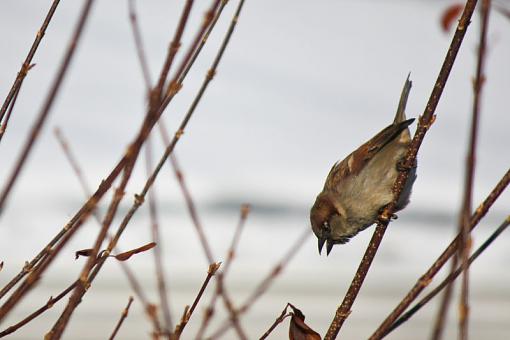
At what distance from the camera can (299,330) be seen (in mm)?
1705

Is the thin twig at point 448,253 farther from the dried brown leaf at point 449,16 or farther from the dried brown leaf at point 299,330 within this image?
the dried brown leaf at point 449,16

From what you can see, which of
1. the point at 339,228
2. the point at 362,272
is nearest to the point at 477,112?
the point at 362,272

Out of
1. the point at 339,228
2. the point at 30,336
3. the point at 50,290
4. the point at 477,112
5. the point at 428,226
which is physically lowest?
the point at 477,112

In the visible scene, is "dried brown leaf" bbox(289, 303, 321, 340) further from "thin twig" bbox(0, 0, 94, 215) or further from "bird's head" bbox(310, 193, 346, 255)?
"bird's head" bbox(310, 193, 346, 255)

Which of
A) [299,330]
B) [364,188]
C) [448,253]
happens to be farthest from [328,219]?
[448,253]

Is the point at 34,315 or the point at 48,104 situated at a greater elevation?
the point at 48,104

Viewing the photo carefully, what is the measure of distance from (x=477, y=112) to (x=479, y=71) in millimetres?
102

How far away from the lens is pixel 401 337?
602cm

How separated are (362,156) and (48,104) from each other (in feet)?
7.89

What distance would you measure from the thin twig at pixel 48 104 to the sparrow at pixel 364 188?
7.32ft

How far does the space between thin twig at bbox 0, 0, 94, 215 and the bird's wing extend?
2.17m

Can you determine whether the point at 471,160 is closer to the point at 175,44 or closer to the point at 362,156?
the point at 175,44

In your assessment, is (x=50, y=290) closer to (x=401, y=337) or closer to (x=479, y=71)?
(x=401, y=337)

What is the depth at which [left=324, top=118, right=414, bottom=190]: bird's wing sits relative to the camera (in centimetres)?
327
